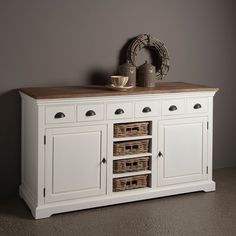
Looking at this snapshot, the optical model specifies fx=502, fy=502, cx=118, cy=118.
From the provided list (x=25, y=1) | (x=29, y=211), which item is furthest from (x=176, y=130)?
(x=25, y=1)

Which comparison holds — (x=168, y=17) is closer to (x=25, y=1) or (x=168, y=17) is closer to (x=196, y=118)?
(x=196, y=118)

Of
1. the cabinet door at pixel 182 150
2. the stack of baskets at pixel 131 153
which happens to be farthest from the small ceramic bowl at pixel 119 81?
the cabinet door at pixel 182 150

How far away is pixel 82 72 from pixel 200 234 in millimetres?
1681

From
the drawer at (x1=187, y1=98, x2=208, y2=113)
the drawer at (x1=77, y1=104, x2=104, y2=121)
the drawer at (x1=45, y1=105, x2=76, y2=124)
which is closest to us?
the drawer at (x1=45, y1=105, x2=76, y2=124)

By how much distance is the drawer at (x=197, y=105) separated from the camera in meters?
4.12

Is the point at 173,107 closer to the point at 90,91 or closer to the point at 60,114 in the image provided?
the point at 90,91

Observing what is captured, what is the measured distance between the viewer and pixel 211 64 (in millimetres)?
4832

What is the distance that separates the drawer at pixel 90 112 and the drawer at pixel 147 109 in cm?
30

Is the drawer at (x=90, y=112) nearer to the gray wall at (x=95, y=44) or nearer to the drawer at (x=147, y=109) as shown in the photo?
the drawer at (x=147, y=109)

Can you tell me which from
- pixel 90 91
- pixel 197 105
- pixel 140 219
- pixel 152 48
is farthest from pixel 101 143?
pixel 152 48

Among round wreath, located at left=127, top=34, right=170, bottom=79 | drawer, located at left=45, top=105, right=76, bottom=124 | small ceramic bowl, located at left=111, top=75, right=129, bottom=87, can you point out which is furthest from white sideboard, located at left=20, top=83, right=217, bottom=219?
round wreath, located at left=127, top=34, right=170, bottom=79

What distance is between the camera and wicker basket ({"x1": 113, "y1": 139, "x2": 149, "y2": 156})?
3.88 m

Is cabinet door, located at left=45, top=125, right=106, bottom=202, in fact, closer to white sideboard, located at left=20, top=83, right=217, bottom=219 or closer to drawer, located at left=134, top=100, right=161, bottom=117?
white sideboard, located at left=20, top=83, right=217, bottom=219

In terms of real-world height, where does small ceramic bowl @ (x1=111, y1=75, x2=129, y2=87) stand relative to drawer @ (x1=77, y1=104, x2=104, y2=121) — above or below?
above
